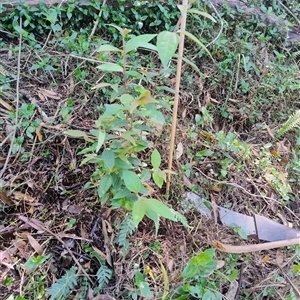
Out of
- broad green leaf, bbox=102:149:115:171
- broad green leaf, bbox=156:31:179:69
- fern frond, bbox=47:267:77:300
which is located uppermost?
broad green leaf, bbox=156:31:179:69

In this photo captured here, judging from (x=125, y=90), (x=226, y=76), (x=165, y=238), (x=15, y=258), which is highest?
(x=125, y=90)

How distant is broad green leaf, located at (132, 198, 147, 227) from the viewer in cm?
121

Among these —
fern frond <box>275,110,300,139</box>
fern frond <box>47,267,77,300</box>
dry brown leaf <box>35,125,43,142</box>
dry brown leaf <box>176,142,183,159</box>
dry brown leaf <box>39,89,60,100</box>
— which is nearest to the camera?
fern frond <box>47,267,77,300</box>

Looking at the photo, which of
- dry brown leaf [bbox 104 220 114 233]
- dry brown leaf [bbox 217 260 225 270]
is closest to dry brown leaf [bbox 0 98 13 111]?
dry brown leaf [bbox 104 220 114 233]

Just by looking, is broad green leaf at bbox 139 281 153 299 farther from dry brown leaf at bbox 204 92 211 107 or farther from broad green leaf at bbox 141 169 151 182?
dry brown leaf at bbox 204 92 211 107

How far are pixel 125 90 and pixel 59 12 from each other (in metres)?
1.05

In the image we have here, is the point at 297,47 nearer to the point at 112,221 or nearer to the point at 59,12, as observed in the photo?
the point at 59,12

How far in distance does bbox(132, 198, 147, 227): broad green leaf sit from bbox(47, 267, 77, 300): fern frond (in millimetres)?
354

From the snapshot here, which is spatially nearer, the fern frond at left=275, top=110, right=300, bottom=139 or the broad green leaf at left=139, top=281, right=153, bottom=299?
the broad green leaf at left=139, top=281, right=153, bottom=299

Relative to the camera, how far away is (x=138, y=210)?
4.03 ft

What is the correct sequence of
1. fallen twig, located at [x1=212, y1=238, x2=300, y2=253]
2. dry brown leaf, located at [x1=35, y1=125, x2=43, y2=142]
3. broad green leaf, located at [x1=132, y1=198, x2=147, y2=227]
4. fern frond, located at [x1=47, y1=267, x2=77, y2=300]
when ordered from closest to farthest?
broad green leaf, located at [x1=132, y1=198, x2=147, y2=227] → fern frond, located at [x1=47, y1=267, x2=77, y2=300] → fallen twig, located at [x1=212, y1=238, x2=300, y2=253] → dry brown leaf, located at [x1=35, y1=125, x2=43, y2=142]

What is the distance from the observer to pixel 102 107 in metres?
1.90

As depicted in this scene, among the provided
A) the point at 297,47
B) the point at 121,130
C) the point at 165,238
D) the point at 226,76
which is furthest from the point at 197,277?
the point at 297,47

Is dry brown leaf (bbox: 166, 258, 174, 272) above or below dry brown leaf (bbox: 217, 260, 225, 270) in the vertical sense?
below
